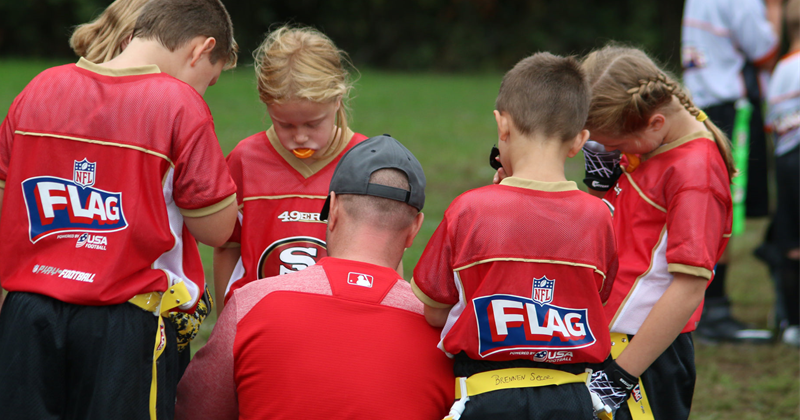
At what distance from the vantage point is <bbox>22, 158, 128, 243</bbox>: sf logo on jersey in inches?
85.9

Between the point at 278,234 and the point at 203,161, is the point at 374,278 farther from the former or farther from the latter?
the point at 278,234

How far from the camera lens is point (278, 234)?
289 cm

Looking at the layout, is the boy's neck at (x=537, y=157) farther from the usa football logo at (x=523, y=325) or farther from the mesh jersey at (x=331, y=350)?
the mesh jersey at (x=331, y=350)

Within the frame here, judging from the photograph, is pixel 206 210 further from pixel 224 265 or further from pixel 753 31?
pixel 753 31

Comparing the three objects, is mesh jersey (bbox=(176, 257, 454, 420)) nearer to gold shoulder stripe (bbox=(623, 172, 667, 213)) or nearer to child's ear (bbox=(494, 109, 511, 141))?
child's ear (bbox=(494, 109, 511, 141))

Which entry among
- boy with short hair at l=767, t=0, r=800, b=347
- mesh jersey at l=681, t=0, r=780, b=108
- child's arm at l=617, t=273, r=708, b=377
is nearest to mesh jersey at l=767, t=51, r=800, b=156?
boy with short hair at l=767, t=0, r=800, b=347

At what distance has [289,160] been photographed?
2949 mm

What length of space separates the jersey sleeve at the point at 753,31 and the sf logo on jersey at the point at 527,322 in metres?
4.24

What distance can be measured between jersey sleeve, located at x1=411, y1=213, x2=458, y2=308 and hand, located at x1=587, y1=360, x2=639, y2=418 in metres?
0.66

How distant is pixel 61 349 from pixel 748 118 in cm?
505

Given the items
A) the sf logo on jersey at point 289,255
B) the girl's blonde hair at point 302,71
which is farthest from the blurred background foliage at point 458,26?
the sf logo on jersey at point 289,255

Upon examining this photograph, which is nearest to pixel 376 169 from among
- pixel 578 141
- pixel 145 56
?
pixel 578 141

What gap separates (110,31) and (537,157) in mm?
1475

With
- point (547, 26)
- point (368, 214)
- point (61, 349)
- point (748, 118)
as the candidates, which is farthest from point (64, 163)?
point (547, 26)
